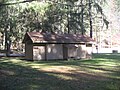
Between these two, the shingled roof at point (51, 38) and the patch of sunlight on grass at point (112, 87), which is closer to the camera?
the patch of sunlight on grass at point (112, 87)

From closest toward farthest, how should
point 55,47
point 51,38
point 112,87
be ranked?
point 112,87 < point 55,47 < point 51,38

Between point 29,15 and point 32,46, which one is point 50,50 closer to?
point 32,46

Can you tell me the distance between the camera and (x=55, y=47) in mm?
36625

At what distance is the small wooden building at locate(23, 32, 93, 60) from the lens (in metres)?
36.0

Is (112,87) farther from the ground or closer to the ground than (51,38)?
closer to the ground

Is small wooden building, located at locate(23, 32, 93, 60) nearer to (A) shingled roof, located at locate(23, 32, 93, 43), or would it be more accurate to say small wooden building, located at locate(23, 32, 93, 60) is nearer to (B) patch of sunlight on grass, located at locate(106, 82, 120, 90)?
(A) shingled roof, located at locate(23, 32, 93, 43)

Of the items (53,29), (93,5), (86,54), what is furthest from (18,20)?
(86,54)

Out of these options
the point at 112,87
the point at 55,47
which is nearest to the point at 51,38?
the point at 55,47

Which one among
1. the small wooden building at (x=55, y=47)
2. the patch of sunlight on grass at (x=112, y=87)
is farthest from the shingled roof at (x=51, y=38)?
the patch of sunlight on grass at (x=112, y=87)

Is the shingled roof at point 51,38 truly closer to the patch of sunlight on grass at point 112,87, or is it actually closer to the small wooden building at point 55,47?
the small wooden building at point 55,47

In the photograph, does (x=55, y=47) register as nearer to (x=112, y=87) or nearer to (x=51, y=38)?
(x=51, y=38)

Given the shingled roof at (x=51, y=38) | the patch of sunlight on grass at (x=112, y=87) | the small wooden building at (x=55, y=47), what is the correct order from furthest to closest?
the small wooden building at (x=55, y=47) < the shingled roof at (x=51, y=38) < the patch of sunlight on grass at (x=112, y=87)

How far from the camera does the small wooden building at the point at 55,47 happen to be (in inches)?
1416

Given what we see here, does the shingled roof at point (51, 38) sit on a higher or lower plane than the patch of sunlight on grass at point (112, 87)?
higher
